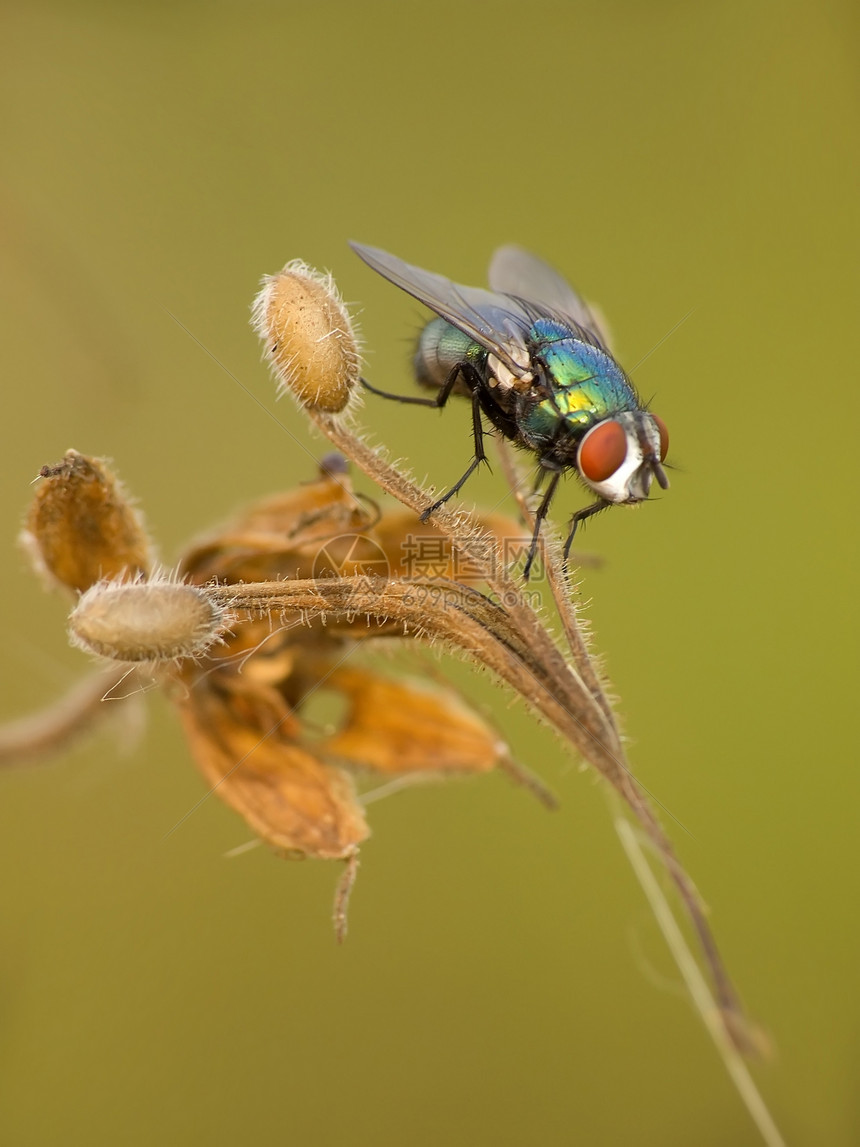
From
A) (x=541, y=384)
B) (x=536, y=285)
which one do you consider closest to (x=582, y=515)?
(x=541, y=384)

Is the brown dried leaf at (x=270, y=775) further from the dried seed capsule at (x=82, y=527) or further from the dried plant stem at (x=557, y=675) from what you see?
the dried plant stem at (x=557, y=675)

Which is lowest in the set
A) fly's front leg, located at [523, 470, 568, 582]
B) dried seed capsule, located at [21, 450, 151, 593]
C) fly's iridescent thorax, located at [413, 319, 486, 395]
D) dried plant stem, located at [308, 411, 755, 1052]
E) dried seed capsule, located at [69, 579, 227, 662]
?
dried plant stem, located at [308, 411, 755, 1052]

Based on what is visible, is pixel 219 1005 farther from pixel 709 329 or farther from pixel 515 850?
pixel 709 329

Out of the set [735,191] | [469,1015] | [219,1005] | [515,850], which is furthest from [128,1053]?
[735,191]

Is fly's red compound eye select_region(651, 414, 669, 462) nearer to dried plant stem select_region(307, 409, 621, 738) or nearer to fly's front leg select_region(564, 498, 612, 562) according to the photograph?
fly's front leg select_region(564, 498, 612, 562)

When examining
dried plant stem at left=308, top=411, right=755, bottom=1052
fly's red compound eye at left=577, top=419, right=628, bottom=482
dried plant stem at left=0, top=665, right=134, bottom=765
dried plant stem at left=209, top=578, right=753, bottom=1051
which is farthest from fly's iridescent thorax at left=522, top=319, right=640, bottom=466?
dried plant stem at left=0, top=665, right=134, bottom=765
